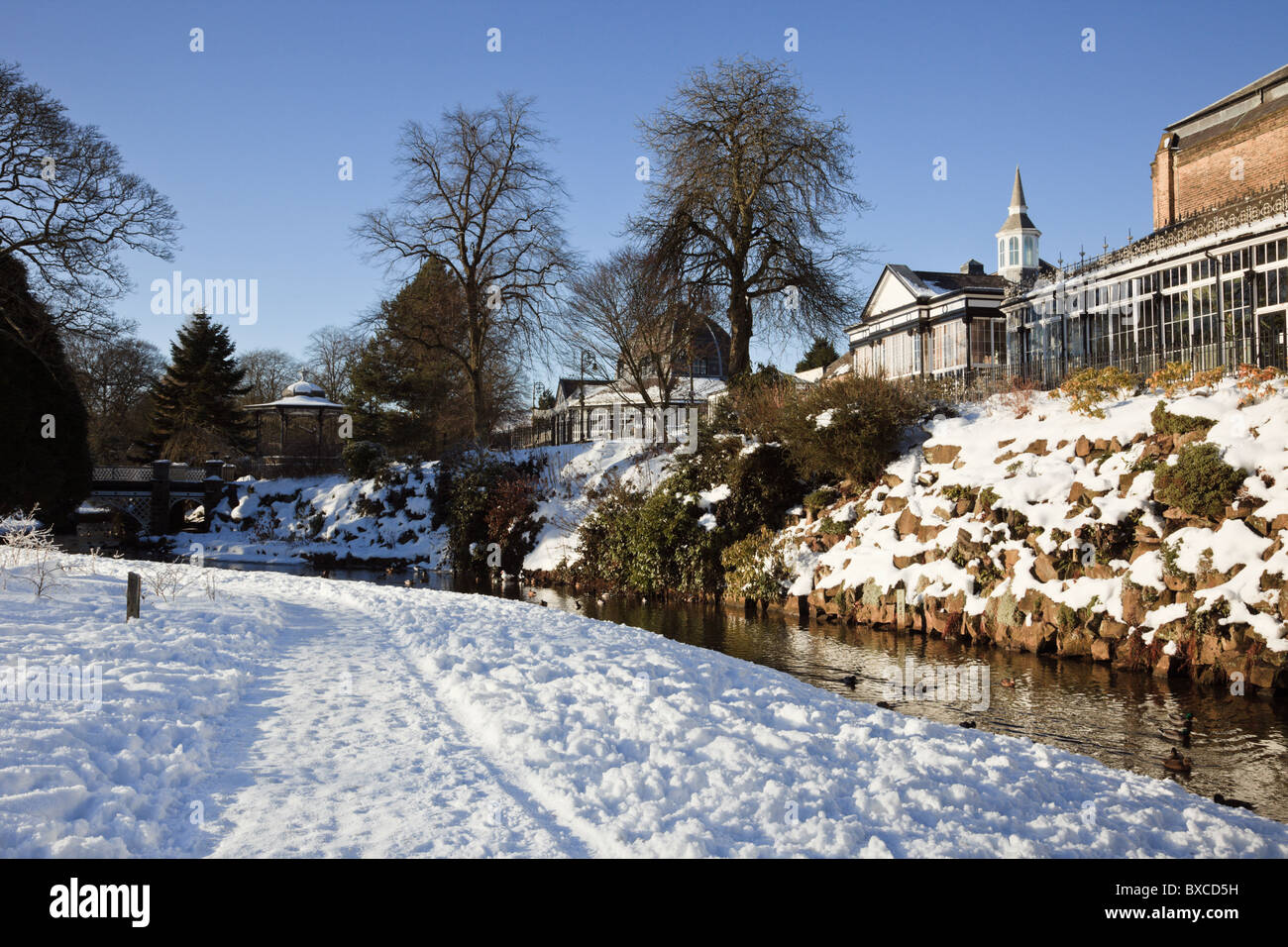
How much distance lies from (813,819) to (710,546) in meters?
16.6

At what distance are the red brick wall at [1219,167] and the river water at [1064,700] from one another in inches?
743

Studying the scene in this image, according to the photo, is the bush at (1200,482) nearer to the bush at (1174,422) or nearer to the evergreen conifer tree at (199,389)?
the bush at (1174,422)

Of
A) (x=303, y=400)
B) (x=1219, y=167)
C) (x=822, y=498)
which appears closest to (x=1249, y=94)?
(x=1219, y=167)

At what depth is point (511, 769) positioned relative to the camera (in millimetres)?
5551

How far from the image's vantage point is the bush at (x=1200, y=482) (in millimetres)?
12391

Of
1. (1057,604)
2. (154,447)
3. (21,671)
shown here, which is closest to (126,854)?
(21,671)

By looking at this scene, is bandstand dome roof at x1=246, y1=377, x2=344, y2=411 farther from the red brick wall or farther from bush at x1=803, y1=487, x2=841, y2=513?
the red brick wall

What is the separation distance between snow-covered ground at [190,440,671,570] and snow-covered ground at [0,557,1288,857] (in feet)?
58.0

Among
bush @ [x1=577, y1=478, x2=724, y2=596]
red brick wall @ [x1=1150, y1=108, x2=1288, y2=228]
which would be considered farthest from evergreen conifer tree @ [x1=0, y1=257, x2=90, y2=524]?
red brick wall @ [x1=1150, y1=108, x2=1288, y2=228]

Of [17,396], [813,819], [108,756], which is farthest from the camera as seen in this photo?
[17,396]

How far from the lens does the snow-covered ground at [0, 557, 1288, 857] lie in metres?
4.43

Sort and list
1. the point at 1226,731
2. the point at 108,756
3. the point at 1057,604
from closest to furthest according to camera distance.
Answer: the point at 108,756
the point at 1226,731
the point at 1057,604

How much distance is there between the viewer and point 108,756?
16.6 ft
